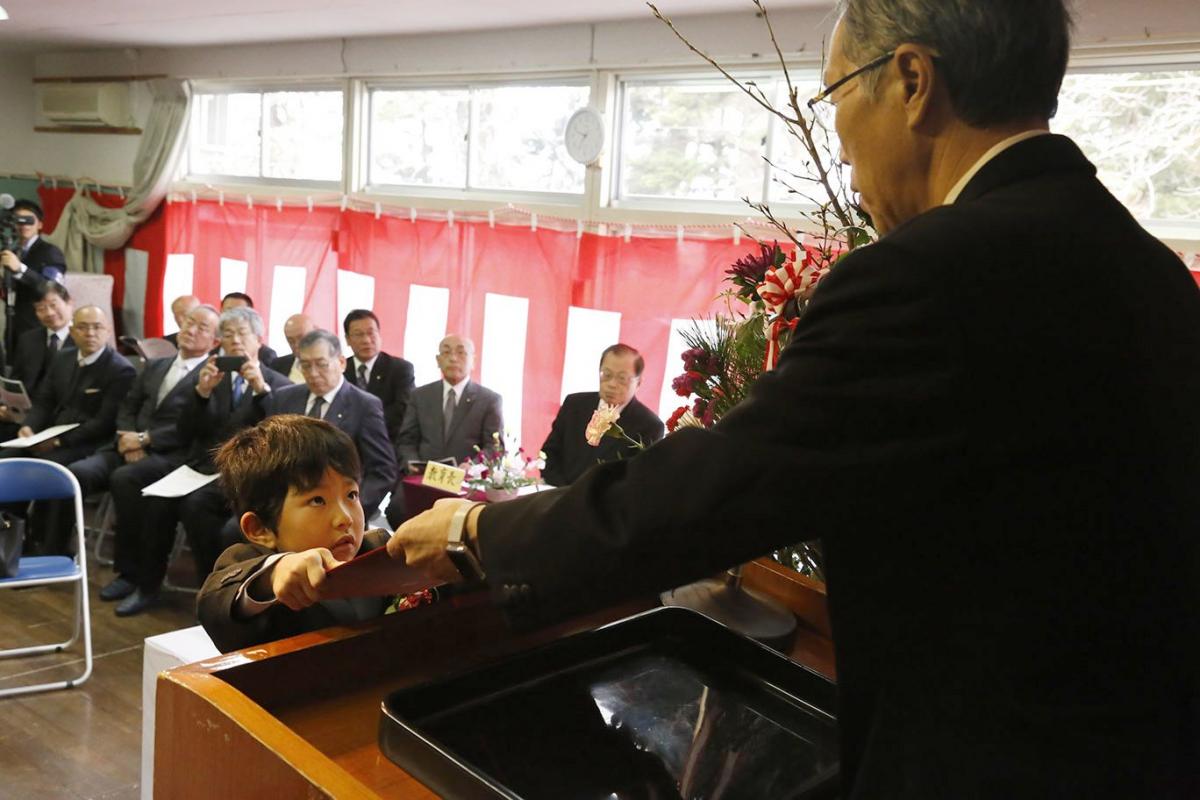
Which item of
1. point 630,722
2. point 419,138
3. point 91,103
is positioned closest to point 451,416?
point 419,138

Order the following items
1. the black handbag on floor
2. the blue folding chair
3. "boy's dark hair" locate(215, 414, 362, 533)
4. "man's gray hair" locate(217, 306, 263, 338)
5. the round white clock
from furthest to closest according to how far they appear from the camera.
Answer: the round white clock < "man's gray hair" locate(217, 306, 263, 338) < the blue folding chair < the black handbag on floor < "boy's dark hair" locate(215, 414, 362, 533)

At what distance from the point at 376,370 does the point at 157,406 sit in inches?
38.4

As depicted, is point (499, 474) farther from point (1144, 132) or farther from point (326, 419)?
point (1144, 132)

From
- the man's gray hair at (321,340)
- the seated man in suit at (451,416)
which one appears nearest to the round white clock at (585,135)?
the seated man in suit at (451,416)

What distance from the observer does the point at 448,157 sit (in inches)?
222

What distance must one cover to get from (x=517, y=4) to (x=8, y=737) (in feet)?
11.0

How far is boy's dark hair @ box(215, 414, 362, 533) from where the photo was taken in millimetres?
1471

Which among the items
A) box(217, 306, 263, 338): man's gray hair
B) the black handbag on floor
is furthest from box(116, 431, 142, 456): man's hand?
the black handbag on floor

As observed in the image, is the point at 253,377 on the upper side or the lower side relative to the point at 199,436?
upper

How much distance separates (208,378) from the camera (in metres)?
4.21

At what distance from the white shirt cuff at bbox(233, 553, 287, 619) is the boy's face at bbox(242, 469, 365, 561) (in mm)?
247

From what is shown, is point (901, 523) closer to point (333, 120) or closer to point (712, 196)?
point (712, 196)

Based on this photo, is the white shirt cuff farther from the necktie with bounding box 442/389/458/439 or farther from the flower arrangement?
the necktie with bounding box 442/389/458/439

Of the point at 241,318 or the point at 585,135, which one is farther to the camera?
the point at 585,135
